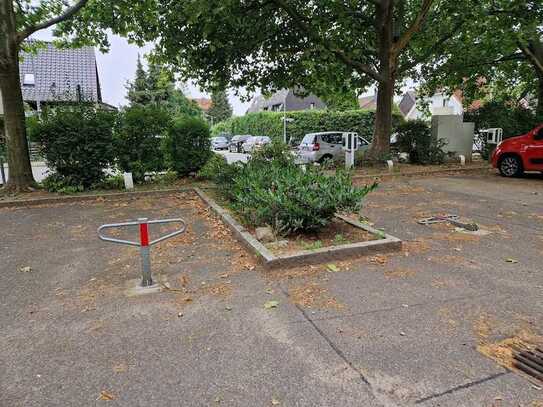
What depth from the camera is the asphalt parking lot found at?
2.37 metres

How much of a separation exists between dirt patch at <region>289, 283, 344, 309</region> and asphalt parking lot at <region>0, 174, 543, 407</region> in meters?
0.02

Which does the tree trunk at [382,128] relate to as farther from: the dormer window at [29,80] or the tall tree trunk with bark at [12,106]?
the dormer window at [29,80]

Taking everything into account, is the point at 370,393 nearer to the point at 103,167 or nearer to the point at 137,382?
the point at 137,382

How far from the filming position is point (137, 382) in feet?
8.07

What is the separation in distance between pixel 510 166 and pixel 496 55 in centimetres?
660

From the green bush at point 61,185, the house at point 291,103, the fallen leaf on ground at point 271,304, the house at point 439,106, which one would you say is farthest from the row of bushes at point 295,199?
the house at point 291,103

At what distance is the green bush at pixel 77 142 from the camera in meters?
8.96

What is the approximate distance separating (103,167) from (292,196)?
6526 millimetres

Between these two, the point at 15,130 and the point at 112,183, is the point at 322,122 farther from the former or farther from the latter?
the point at 15,130

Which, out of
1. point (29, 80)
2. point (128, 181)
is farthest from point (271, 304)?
point (29, 80)

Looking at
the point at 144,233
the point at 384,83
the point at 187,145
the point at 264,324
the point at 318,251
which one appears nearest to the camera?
the point at 264,324

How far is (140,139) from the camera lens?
9914mm

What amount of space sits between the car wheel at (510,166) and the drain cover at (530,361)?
35.0 ft

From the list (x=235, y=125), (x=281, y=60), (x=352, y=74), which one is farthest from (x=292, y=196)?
(x=235, y=125)
